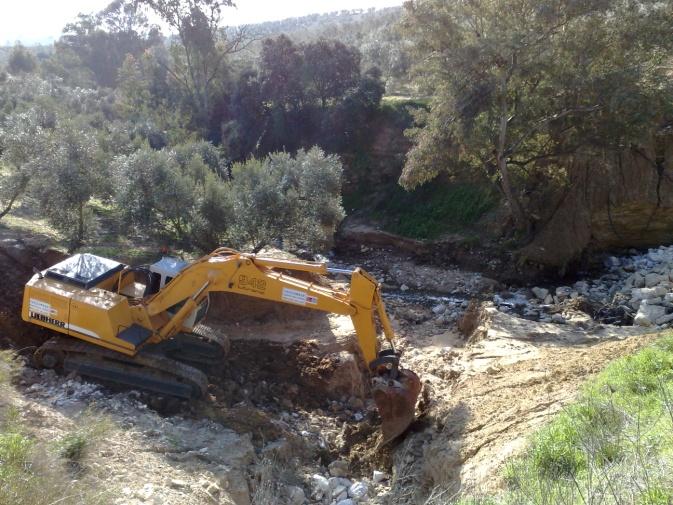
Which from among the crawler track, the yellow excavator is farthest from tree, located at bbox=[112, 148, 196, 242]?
the crawler track

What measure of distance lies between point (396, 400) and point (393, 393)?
12 cm

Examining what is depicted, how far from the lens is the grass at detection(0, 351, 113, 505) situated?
530 centimetres

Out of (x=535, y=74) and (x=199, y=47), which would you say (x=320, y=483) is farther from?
(x=199, y=47)

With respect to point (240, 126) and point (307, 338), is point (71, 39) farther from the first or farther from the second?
point (307, 338)

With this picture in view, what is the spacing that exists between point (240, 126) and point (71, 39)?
32.9m

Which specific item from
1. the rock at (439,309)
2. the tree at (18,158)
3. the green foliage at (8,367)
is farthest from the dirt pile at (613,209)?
the tree at (18,158)

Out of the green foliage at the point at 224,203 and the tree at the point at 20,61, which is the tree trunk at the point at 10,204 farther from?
the tree at the point at 20,61

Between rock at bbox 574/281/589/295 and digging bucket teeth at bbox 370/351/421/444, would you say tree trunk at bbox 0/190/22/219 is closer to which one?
digging bucket teeth at bbox 370/351/421/444

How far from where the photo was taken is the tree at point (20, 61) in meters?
52.6

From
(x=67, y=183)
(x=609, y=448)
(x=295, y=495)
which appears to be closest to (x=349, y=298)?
(x=295, y=495)

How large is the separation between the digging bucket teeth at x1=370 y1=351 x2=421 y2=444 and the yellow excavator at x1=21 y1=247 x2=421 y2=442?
14 mm

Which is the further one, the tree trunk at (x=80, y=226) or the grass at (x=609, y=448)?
the tree trunk at (x=80, y=226)

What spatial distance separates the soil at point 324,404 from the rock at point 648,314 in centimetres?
97

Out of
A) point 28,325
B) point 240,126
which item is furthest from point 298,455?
point 240,126
